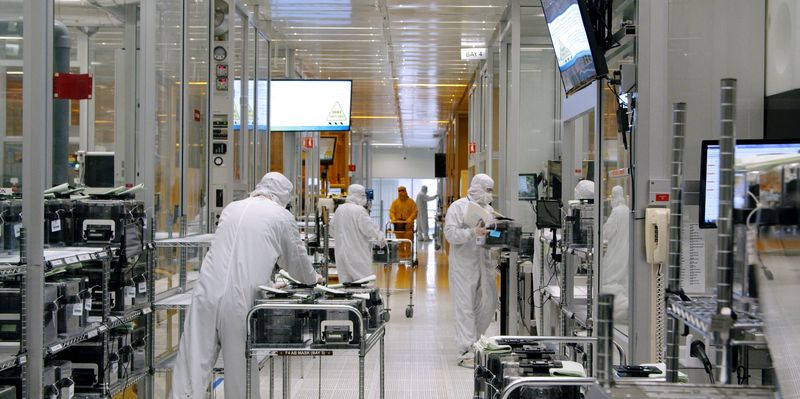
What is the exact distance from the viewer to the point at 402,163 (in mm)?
37375

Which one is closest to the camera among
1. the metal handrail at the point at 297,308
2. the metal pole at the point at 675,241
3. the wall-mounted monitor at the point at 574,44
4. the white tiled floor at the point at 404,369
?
the metal pole at the point at 675,241

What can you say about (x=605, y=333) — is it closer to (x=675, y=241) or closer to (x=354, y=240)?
(x=675, y=241)

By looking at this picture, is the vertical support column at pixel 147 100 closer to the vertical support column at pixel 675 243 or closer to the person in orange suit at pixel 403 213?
the vertical support column at pixel 675 243

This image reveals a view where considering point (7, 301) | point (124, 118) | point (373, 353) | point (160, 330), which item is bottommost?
point (373, 353)

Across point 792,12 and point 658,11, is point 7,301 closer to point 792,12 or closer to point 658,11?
point 658,11

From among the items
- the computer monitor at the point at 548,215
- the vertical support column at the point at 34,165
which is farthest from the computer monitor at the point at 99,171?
the computer monitor at the point at 548,215

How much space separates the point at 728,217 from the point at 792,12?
2942 millimetres

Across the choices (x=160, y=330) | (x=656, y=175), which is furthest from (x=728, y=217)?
(x=160, y=330)

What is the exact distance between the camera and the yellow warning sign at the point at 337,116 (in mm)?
10172

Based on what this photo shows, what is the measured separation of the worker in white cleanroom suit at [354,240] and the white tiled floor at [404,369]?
0.79 meters

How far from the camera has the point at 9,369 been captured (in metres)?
3.63

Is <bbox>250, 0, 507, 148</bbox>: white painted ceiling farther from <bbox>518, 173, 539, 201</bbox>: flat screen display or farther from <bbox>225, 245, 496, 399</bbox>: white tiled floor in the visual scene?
<bbox>225, 245, 496, 399</bbox>: white tiled floor

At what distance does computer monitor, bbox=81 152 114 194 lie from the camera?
5363mm

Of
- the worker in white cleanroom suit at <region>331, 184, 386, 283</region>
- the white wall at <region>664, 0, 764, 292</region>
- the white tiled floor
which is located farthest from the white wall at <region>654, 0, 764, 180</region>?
the worker in white cleanroom suit at <region>331, 184, 386, 283</region>
